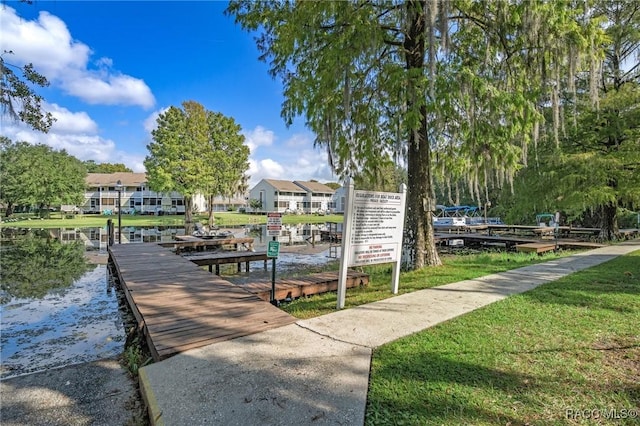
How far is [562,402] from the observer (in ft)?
8.33

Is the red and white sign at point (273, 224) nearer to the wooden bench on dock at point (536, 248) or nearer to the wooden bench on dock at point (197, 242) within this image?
the wooden bench on dock at point (197, 242)

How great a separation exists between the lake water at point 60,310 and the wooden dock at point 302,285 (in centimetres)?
218

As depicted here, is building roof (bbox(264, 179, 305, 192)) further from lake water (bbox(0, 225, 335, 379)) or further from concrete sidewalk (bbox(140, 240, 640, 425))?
concrete sidewalk (bbox(140, 240, 640, 425))

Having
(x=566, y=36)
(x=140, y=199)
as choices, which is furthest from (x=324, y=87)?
(x=140, y=199)

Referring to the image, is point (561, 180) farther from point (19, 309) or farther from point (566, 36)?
point (19, 309)

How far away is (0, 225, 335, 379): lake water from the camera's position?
4.57m

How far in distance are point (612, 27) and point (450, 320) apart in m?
14.6

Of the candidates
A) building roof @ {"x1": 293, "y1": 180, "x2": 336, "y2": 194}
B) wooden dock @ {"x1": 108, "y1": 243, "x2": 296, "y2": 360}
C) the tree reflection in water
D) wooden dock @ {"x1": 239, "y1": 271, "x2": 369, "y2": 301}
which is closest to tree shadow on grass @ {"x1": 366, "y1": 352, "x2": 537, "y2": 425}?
wooden dock @ {"x1": 108, "y1": 243, "x2": 296, "y2": 360}

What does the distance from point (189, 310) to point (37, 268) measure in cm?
895

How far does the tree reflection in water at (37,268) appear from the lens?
8102 mm

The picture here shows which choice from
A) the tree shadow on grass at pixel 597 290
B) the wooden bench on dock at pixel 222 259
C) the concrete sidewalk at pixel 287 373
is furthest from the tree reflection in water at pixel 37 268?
the tree shadow on grass at pixel 597 290

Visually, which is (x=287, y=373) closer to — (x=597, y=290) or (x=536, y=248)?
(x=597, y=290)

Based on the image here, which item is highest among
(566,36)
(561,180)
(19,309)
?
(566,36)

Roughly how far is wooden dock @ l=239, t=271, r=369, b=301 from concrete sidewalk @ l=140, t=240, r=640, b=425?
1.71 metres
